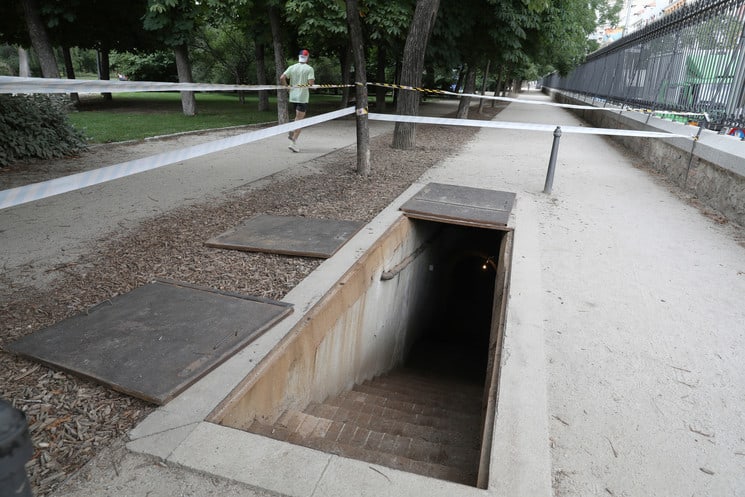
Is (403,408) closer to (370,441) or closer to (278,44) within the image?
(370,441)

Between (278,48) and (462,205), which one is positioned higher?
(278,48)

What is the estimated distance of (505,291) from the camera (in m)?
4.25

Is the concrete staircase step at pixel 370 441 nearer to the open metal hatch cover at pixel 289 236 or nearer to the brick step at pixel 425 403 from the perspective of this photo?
the brick step at pixel 425 403

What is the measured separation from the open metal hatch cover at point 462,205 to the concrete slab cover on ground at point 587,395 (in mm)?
369

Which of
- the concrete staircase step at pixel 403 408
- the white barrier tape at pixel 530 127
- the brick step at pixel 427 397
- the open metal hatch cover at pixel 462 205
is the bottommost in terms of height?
the brick step at pixel 427 397

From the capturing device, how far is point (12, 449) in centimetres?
96

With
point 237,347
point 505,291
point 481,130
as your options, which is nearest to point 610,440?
point 505,291

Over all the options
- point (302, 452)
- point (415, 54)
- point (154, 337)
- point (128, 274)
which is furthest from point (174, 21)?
point (302, 452)

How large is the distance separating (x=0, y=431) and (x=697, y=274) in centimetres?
549

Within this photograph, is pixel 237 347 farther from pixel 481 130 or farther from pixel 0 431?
pixel 481 130

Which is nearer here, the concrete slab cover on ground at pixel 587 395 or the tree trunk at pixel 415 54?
the concrete slab cover on ground at pixel 587 395

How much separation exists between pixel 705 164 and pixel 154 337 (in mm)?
7963

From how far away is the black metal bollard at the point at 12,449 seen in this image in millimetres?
950

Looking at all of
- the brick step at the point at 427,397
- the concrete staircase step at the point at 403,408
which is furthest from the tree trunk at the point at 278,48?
the concrete staircase step at the point at 403,408
